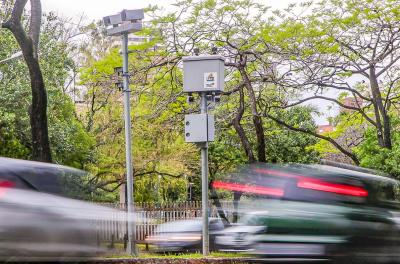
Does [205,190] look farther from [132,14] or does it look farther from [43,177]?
[43,177]

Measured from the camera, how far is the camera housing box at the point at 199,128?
553 inches

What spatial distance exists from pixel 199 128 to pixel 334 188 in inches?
282

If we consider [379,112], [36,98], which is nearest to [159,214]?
[379,112]

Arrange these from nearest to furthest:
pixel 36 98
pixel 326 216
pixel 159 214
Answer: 1. pixel 326 216
2. pixel 36 98
3. pixel 159 214

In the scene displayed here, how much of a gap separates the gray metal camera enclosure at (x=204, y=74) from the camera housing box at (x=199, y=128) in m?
0.67

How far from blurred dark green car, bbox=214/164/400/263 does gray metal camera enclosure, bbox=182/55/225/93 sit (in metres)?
6.73

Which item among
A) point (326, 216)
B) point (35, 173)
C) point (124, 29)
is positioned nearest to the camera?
point (35, 173)

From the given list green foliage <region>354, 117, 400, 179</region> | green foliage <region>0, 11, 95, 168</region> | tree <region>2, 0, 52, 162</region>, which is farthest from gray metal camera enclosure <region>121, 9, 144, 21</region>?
green foliage <region>0, 11, 95, 168</region>

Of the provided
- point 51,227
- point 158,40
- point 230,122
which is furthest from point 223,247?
point 51,227

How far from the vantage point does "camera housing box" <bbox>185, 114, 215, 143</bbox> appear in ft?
46.1

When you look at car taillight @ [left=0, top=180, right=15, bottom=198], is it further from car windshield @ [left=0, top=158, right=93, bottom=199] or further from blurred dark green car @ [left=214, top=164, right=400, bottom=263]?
blurred dark green car @ [left=214, top=164, right=400, bottom=263]

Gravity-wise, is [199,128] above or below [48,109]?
below

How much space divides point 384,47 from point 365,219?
42.8ft

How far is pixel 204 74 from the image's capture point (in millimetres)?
14414
